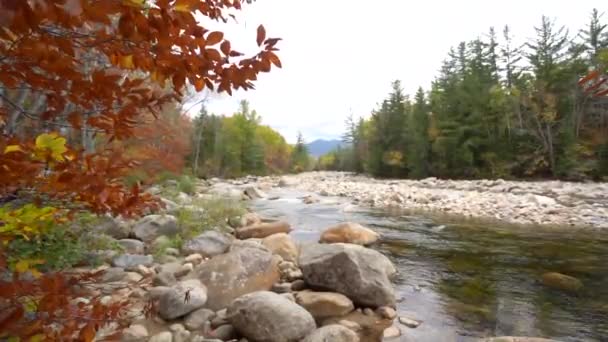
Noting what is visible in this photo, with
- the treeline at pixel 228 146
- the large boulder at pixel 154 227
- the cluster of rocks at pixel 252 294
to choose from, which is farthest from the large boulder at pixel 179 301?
the treeline at pixel 228 146

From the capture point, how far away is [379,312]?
14.6 ft

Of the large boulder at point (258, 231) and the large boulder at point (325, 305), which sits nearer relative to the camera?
the large boulder at point (325, 305)

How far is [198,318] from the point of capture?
157 inches

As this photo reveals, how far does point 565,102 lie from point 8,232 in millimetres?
30520

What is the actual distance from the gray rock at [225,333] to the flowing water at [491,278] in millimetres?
1718

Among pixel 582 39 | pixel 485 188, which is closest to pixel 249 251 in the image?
pixel 485 188

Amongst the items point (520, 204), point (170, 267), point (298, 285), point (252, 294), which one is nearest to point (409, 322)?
point (298, 285)

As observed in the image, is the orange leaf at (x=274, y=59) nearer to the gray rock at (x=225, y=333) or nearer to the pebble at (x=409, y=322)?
the gray rock at (x=225, y=333)

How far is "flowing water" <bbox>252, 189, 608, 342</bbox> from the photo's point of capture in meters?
4.19

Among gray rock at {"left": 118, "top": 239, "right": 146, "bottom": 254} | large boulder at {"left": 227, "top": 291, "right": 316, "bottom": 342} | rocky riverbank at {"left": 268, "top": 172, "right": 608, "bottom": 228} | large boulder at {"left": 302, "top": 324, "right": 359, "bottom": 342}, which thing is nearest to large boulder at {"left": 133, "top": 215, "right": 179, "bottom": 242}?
gray rock at {"left": 118, "top": 239, "right": 146, "bottom": 254}

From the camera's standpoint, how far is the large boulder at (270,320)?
11.9 ft

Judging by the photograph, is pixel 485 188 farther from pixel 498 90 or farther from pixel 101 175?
pixel 101 175

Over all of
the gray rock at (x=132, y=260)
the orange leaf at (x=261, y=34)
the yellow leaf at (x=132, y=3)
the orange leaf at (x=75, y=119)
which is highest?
the orange leaf at (x=261, y=34)

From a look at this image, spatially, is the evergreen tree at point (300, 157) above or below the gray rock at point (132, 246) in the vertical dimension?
above
